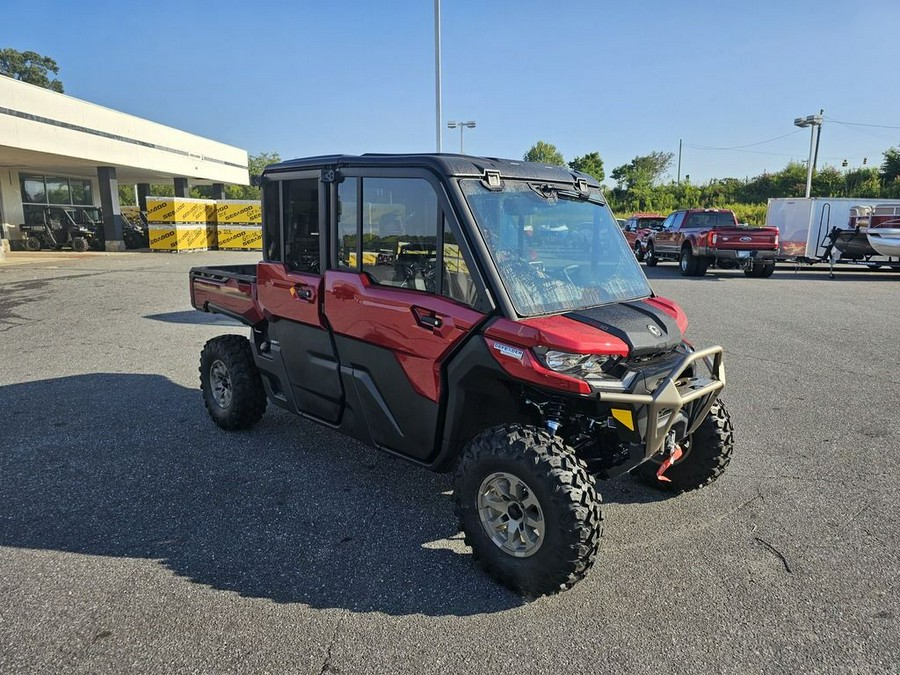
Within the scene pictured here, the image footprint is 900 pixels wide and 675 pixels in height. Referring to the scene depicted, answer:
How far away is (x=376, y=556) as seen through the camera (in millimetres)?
3305

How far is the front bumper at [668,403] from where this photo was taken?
2.88 m

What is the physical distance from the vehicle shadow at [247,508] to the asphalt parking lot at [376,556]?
2cm

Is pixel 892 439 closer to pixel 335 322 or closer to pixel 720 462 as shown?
pixel 720 462

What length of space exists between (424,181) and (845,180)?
190 feet

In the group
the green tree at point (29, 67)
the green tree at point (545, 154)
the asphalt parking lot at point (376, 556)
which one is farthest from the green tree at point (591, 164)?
the green tree at point (29, 67)

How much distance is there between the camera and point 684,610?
2.87 m

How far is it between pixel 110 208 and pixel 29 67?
235 feet

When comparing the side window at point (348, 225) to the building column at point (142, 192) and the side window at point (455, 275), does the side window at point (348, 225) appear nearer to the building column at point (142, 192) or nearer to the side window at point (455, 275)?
the side window at point (455, 275)

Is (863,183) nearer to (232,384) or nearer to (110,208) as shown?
(110,208)

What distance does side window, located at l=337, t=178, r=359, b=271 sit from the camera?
3771mm

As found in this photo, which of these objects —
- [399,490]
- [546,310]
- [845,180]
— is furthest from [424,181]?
[845,180]

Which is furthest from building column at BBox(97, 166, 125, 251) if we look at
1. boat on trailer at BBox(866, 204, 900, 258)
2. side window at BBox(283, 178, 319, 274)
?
boat on trailer at BBox(866, 204, 900, 258)

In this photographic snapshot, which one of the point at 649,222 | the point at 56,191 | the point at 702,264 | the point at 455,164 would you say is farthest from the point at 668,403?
the point at 56,191

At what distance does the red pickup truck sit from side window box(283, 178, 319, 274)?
631 inches
